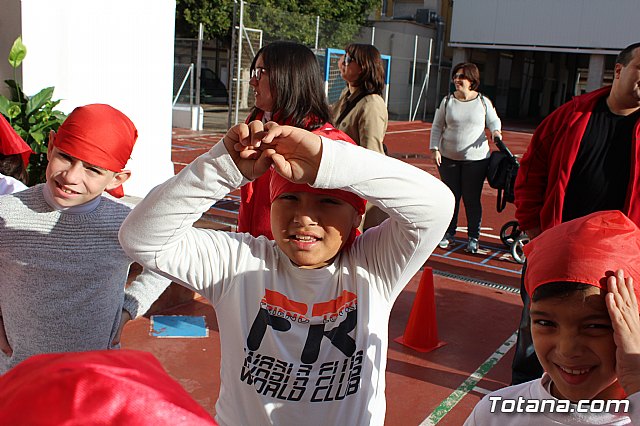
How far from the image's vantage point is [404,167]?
1.69 meters

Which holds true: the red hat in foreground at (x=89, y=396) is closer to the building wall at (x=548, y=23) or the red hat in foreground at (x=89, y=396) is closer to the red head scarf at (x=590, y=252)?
the red head scarf at (x=590, y=252)

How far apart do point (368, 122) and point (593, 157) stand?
5.81 feet

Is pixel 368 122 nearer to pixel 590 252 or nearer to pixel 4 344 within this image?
pixel 4 344

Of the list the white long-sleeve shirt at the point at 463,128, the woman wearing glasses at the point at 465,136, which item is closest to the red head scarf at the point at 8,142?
the white long-sleeve shirt at the point at 463,128

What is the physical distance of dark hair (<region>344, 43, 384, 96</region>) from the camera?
4711mm

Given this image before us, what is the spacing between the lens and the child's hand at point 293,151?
60.0 inches

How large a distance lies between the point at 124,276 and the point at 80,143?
0.50m

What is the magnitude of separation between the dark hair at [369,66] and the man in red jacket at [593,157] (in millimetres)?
1627

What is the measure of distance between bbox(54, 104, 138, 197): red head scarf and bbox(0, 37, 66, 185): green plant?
2564 millimetres

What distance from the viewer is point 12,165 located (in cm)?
340

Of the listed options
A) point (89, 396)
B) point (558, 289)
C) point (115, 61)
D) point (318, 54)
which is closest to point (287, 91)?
point (558, 289)

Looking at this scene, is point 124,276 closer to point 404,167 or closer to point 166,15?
point 404,167

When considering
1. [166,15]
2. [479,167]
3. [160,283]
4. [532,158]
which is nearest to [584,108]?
[532,158]

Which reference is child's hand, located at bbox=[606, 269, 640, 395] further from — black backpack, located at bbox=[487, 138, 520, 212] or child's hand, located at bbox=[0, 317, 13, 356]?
black backpack, located at bbox=[487, 138, 520, 212]
